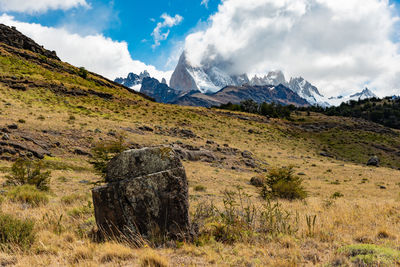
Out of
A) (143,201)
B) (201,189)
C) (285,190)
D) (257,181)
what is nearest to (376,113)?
(257,181)

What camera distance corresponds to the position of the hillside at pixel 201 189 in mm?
4711

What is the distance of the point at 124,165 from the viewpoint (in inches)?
225

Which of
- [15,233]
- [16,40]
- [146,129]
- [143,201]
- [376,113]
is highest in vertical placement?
[16,40]

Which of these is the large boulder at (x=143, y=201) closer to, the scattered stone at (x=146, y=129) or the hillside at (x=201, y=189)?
the hillside at (x=201, y=189)

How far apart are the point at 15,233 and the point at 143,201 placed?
2850mm

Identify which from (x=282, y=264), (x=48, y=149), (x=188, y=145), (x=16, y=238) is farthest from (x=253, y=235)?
(x=188, y=145)

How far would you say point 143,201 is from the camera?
538 centimetres

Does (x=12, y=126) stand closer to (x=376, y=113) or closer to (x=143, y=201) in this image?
(x=143, y=201)

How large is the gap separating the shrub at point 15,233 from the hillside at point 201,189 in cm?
15

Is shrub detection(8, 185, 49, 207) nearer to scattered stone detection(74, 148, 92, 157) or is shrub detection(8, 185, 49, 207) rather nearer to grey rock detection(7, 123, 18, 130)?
scattered stone detection(74, 148, 92, 157)

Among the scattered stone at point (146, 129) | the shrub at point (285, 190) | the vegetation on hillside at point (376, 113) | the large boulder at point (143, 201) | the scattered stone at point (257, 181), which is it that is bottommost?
the scattered stone at point (257, 181)

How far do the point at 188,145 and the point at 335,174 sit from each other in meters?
21.5

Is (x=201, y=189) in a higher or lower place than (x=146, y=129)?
lower

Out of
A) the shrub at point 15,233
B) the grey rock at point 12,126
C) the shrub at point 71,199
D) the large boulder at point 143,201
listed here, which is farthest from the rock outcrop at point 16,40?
the large boulder at point 143,201
